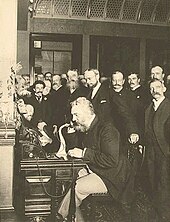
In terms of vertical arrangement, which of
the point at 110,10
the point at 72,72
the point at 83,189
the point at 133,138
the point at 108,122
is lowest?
the point at 83,189

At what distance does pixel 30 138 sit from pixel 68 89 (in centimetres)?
40

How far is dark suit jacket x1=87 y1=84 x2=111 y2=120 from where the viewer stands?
2562 millimetres

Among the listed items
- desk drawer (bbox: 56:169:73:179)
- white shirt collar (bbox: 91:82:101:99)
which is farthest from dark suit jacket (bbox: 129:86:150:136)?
desk drawer (bbox: 56:169:73:179)

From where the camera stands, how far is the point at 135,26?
2.62m

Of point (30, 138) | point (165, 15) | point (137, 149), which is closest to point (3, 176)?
point (30, 138)

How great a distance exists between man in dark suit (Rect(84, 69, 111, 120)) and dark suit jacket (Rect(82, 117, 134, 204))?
0.20ft

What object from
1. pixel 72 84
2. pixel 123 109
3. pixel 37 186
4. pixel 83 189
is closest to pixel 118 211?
pixel 83 189

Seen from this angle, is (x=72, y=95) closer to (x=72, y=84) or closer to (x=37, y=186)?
(x=72, y=84)

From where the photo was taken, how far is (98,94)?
2582 mm

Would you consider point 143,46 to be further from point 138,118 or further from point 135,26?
point 138,118

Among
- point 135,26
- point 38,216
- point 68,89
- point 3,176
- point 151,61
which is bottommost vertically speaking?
point 38,216

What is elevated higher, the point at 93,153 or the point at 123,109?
the point at 123,109

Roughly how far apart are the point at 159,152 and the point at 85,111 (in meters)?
0.59

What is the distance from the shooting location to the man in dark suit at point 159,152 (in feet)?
8.69
